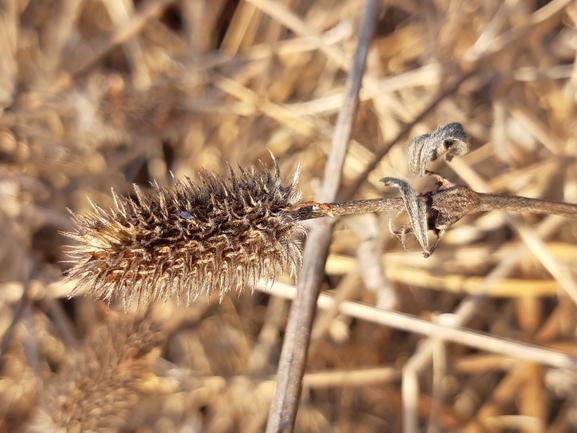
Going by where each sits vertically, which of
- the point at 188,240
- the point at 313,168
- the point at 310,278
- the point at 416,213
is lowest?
the point at 188,240

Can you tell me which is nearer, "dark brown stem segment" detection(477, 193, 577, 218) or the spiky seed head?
the spiky seed head

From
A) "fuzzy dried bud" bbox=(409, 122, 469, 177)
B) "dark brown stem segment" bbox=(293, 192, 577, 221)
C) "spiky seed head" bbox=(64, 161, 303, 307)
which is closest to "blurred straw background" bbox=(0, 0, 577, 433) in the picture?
"dark brown stem segment" bbox=(293, 192, 577, 221)

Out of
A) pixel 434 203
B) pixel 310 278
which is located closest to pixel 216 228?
pixel 310 278

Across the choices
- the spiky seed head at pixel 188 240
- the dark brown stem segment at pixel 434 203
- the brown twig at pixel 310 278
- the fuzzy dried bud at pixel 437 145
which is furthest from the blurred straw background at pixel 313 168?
the spiky seed head at pixel 188 240

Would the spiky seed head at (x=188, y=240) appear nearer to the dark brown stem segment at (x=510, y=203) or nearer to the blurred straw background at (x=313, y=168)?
the dark brown stem segment at (x=510, y=203)

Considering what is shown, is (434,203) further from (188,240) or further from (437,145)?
(188,240)

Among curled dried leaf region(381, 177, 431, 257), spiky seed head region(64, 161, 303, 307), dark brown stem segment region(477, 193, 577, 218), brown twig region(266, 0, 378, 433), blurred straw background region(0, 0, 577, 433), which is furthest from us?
blurred straw background region(0, 0, 577, 433)

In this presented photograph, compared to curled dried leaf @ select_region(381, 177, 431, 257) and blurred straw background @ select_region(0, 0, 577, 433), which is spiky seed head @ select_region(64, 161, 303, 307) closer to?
curled dried leaf @ select_region(381, 177, 431, 257)
